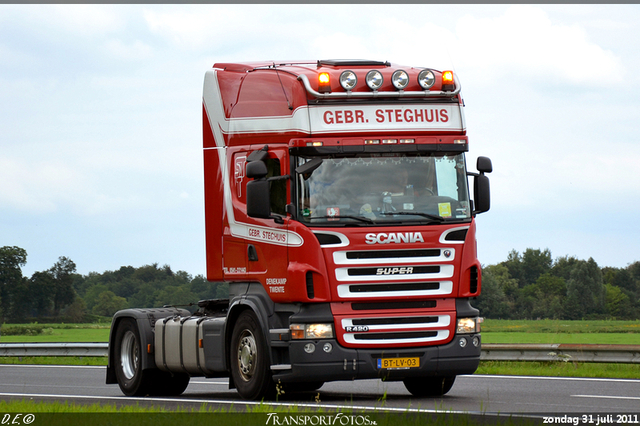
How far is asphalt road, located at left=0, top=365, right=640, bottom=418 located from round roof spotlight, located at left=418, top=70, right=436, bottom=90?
Result: 398cm

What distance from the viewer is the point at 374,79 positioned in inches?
496

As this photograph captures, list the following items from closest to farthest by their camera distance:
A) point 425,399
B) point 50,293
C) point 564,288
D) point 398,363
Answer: point 398,363, point 425,399, point 50,293, point 564,288

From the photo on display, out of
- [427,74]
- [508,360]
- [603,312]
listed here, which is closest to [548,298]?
[603,312]

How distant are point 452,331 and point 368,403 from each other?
137 centimetres

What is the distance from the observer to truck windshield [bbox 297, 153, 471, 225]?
1195cm

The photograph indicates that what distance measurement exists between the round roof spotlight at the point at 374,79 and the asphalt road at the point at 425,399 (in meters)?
3.86

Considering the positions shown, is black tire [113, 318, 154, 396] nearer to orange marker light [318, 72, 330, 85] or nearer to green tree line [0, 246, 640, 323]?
orange marker light [318, 72, 330, 85]

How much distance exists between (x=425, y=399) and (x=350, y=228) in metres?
2.80

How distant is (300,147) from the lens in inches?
479

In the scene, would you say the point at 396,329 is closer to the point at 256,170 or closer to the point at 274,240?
the point at 274,240

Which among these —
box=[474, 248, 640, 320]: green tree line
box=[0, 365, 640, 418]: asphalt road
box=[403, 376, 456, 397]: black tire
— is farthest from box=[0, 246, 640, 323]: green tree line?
box=[403, 376, 456, 397]: black tire

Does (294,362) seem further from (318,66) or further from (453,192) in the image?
(318,66)

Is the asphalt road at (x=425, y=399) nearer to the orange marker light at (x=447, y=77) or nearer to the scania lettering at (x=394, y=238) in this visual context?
the scania lettering at (x=394, y=238)

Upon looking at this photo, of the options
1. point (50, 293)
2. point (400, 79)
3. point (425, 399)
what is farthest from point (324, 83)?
point (50, 293)
